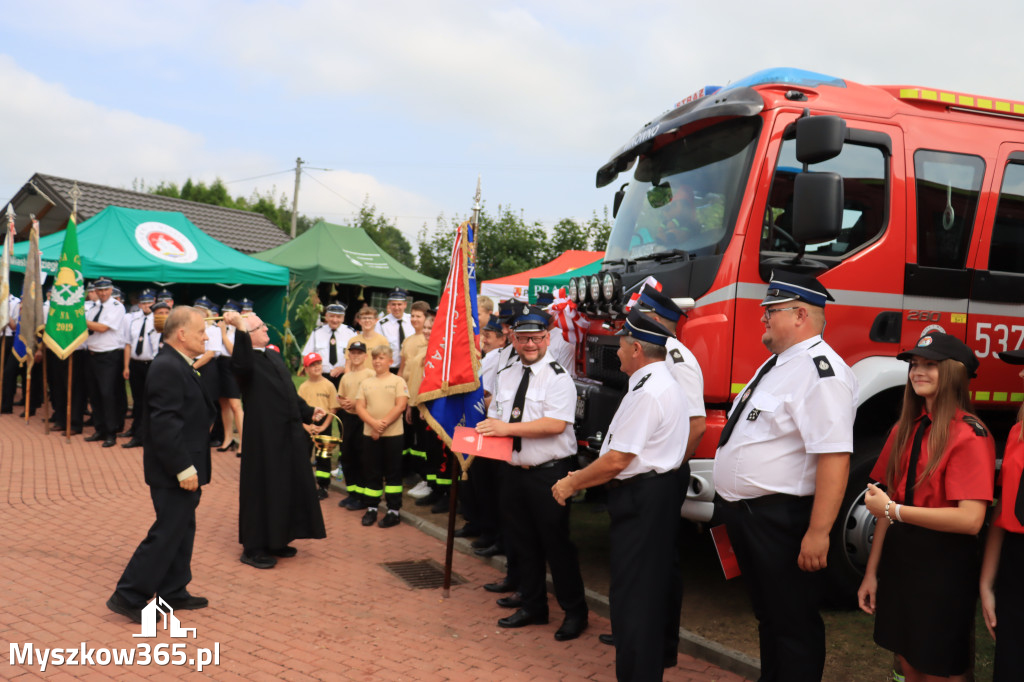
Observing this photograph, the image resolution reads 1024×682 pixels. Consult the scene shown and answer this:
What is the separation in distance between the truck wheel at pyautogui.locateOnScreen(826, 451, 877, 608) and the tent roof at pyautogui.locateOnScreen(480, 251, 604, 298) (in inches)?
559

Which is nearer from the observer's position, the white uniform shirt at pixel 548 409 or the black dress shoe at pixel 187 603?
the white uniform shirt at pixel 548 409

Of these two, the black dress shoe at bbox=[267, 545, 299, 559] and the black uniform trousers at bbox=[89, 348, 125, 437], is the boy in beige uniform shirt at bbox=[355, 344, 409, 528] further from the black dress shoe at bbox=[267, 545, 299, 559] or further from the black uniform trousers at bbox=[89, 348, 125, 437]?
the black uniform trousers at bbox=[89, 348, 125, 437]

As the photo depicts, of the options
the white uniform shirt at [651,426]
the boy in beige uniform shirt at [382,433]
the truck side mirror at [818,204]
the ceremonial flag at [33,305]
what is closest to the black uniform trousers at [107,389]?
the ceremonial flag at [33,305]

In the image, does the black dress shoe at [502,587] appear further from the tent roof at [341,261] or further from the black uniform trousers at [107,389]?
the tent roof at [341,261]

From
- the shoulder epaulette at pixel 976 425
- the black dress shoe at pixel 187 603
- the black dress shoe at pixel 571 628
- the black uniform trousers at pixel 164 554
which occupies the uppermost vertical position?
the shoulder epaulette at pixel 976 425

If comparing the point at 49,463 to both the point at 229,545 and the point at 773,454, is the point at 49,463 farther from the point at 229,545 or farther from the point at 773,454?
the point at 773,454

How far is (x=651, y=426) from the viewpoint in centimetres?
386

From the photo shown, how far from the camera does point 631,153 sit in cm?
605

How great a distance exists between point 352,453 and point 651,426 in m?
4.96

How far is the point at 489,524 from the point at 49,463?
6138 millimetres

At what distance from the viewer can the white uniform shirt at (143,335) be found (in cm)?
1110

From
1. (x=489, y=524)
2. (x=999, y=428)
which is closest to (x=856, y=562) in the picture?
(x=999, y=428)

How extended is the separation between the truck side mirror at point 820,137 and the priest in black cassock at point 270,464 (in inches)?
169

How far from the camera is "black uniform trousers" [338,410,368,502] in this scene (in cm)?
798
